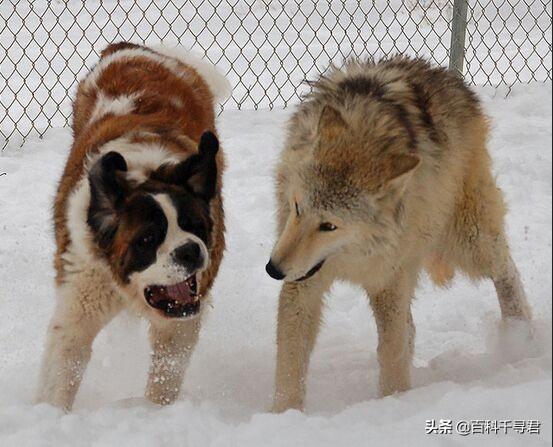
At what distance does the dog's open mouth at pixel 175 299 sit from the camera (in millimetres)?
4062

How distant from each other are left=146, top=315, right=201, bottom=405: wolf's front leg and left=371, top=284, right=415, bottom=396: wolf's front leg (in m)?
0.92

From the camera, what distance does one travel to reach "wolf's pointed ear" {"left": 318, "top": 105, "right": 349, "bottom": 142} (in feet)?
13.4

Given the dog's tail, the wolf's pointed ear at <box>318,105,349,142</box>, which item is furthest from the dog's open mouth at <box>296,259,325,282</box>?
the dog's tail

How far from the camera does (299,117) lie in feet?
15.0

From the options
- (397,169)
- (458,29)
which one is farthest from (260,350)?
(458,29)

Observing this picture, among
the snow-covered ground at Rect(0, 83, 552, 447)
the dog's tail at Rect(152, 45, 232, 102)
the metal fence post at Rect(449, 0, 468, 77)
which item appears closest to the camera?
the snow-covered ground at Rect(0, 83, 552, 447)

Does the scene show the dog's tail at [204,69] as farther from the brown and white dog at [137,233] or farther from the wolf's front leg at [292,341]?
the wolf's front leg at [292,341]

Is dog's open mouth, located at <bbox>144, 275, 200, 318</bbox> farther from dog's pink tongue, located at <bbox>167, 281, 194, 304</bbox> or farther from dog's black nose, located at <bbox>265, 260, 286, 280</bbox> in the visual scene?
dog's black nose, located at <bbox>265, 260, 286, 280</bbox>

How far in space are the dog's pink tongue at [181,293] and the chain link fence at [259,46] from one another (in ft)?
13.2

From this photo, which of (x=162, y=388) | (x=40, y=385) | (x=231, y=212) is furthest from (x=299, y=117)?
(x=231, y=212)

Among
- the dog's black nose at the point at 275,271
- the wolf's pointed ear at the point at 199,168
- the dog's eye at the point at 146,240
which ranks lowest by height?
the dog's eye at the point at 146,240

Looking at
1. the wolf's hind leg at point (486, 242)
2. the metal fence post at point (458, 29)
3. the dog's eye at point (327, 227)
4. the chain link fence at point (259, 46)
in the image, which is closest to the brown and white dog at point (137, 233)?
the dog's eye at point (327, 227)

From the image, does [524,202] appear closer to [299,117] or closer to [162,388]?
[299,117]

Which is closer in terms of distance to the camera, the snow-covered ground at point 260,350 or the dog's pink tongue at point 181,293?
the snow-covered ground at point 260,350
